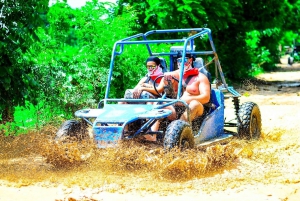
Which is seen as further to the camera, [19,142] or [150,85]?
[19,142]

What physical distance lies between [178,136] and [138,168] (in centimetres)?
58

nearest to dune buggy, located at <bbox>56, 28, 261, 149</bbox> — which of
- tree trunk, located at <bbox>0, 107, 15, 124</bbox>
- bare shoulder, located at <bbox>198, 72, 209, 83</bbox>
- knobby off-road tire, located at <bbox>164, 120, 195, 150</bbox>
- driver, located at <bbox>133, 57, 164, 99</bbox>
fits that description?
knobby off-road tire, located at <bbox>164, 120, 195, 150</bbox>

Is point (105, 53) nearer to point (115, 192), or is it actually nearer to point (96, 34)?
point (96, 34)

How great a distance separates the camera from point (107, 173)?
693 centimetres

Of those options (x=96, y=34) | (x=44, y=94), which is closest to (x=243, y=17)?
(x=96, y=34)

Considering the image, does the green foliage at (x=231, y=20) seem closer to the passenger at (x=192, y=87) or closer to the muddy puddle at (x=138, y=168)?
the passenger at (x=192, y=87)

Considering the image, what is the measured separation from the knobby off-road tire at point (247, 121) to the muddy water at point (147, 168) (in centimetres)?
66

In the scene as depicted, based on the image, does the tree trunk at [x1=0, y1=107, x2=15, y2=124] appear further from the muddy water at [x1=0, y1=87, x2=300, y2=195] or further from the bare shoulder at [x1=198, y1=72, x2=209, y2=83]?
the bare shoulder at [x1=198, y1=72, x2=209, y2=83]

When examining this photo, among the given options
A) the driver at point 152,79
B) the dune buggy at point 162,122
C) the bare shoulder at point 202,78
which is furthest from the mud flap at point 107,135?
the bare shoulder at point 202,78

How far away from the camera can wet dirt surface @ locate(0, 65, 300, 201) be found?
6066 millimetres

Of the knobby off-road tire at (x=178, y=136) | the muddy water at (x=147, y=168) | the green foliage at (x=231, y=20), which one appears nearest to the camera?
the muddy water at (x=147, y=168)

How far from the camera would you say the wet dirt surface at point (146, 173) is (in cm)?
607

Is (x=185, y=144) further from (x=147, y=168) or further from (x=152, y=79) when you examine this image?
(x=152, y=79)

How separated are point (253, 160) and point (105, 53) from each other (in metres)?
4.92
